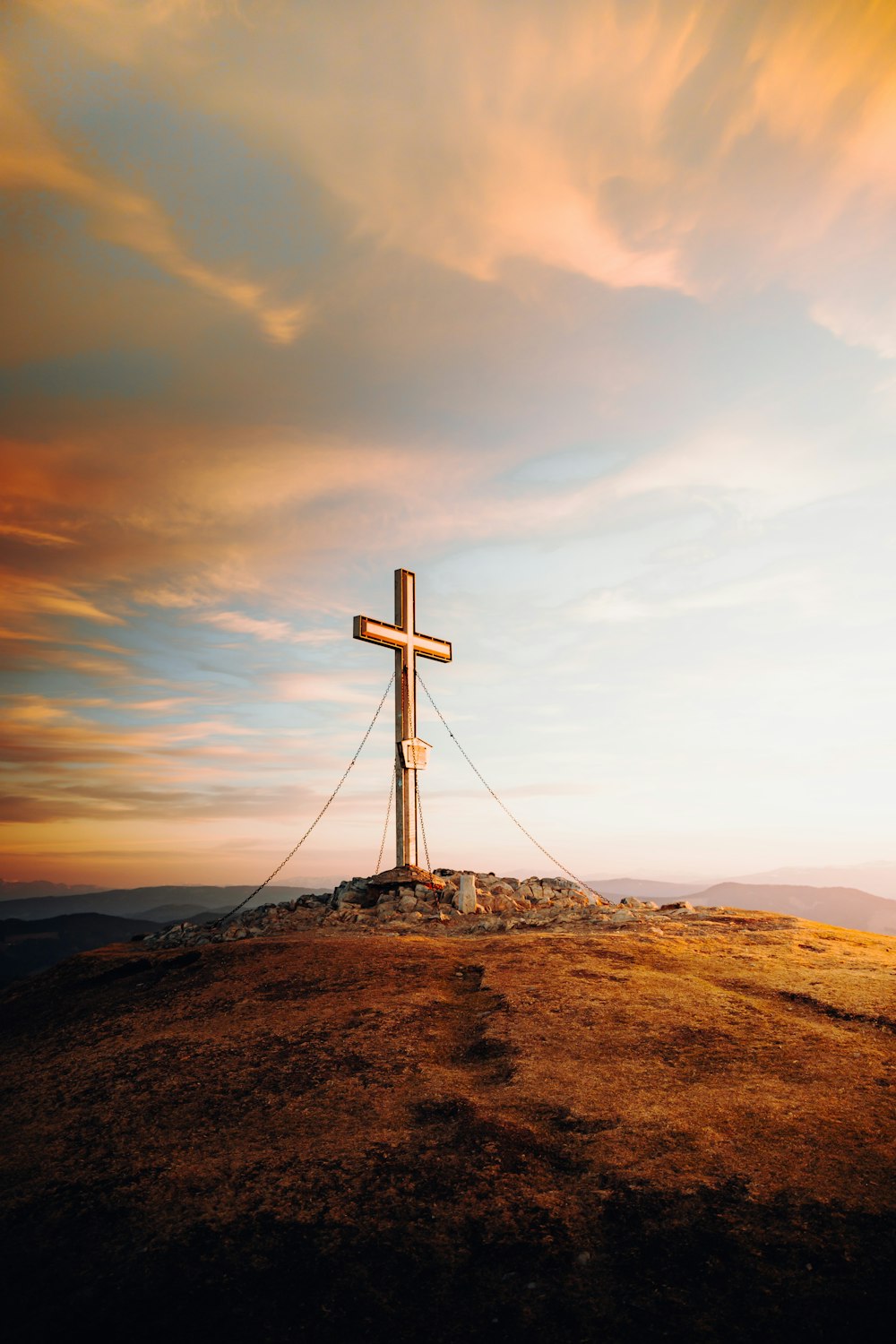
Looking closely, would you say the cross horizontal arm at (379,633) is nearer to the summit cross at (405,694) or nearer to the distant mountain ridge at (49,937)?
the summit cross at (405,694)

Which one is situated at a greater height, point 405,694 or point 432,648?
point 432,648

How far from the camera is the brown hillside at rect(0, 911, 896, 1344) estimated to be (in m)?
3.24

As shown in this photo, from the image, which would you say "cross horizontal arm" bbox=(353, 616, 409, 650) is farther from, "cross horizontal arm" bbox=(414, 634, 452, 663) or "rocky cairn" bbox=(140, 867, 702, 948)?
"rocky cairn" bbox=(140, 867, 702, 948)

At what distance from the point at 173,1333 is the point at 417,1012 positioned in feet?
12.2

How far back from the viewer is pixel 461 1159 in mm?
4309

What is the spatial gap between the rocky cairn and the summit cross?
0.97 meters

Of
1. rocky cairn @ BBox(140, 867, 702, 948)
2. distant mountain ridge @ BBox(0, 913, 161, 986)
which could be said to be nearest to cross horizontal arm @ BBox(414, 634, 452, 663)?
rocky cairn @ BBox(140, 867, 702, 948)

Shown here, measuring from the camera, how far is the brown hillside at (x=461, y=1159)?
10.6 feet

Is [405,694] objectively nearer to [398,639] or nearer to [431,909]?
[398,639]

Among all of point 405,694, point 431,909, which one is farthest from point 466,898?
point 405,694

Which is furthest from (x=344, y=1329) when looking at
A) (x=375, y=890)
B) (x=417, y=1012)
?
(x=375, y=890)

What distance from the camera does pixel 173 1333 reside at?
318cm

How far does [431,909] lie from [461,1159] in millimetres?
8407

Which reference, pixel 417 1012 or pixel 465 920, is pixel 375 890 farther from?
pixel 417 1012
